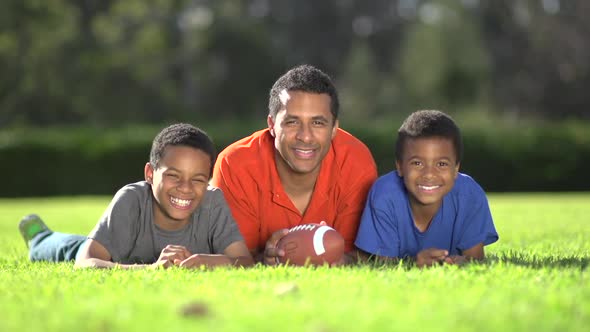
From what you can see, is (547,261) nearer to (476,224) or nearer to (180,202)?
(476,224)

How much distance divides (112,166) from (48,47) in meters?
14.3

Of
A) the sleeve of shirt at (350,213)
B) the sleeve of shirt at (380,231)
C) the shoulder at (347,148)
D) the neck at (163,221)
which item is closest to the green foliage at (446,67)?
the shoulder at (347,148)

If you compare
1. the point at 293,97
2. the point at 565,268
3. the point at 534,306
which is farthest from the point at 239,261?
the point at 534,306

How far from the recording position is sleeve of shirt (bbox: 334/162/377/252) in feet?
23.0

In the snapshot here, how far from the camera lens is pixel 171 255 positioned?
588cm

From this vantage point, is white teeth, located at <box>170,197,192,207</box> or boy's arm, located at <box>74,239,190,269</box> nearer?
boy's arm, located at <box>74,239,190,269</box>

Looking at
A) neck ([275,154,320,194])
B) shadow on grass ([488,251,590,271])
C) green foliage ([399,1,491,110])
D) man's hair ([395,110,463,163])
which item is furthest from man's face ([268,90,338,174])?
green foliage ([399,1,491,110])

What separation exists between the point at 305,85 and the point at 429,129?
1009mm

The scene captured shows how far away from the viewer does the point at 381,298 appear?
4.24m

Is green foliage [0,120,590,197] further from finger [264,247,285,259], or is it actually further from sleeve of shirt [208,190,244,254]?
finger [264,247,285,259]

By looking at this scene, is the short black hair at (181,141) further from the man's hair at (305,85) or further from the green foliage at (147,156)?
the green foliage at (147,156)

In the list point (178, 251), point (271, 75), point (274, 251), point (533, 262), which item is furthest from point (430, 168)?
point (271, 75)

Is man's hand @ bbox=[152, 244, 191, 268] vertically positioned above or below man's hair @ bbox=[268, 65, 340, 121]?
below

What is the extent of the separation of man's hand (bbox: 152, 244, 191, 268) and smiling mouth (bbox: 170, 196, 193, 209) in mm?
368
